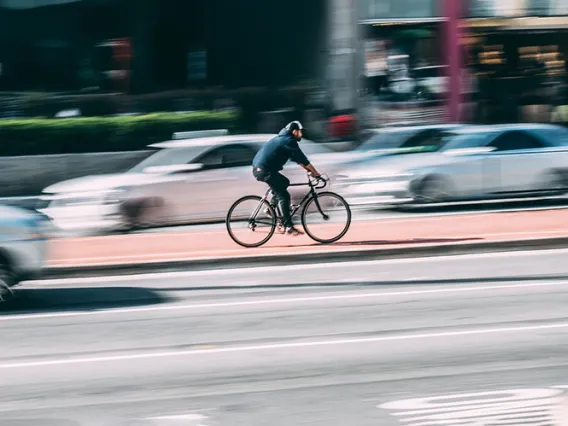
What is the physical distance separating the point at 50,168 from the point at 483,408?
15891 millimetres

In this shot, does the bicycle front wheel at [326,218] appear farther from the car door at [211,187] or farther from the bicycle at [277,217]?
the car door at [211,187]

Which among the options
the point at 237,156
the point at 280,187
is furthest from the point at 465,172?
the point at 280,187

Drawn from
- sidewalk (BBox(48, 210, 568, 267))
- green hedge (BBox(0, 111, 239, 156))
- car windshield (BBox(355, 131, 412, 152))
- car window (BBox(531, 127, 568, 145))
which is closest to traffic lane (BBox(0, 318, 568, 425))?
sidewalk (BBox(48, 210, 568, 267))

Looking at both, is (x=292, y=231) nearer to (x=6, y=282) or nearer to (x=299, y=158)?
(x=299, y=158)

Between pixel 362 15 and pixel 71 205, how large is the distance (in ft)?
31.8

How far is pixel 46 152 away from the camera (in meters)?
21.5

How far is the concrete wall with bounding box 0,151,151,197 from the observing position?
21031mm

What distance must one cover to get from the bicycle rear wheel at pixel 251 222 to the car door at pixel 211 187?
2.59m

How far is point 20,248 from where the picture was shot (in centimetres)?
1020

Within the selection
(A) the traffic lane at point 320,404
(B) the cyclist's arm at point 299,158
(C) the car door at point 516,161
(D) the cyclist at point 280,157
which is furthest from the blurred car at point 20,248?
(C) the car door at point 516,161

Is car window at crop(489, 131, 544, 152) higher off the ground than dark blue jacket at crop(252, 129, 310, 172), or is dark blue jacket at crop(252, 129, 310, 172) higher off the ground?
dark blue jacket at crop(252, 129, 310, 172)

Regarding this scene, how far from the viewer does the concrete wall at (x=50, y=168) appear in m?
21.0

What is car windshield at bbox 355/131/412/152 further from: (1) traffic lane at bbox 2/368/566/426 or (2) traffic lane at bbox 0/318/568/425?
(1) traffic lane at bbox 2/368/566/426

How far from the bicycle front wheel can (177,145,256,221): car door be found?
280cm
